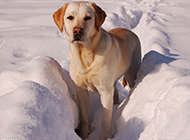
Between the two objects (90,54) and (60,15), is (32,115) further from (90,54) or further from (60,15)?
(60,15)

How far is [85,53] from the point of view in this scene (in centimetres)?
218

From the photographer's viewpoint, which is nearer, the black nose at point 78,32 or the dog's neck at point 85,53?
the black nose at point 78,32

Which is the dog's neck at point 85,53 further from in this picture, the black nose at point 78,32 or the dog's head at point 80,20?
the black nose at point 78,32

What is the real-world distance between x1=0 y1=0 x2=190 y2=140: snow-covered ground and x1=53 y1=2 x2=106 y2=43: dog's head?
1.76 ft

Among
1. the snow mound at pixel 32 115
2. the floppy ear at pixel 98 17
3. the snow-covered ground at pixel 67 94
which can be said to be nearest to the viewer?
the snow mound at pixel 32 115

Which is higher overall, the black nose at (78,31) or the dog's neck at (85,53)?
the black nose at (78,31)

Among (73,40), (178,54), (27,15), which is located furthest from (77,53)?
(27,15)

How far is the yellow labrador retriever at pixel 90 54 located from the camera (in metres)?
2.03

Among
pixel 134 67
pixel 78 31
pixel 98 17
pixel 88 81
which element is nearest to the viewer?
pixel 78 31

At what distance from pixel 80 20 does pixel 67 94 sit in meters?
0.87

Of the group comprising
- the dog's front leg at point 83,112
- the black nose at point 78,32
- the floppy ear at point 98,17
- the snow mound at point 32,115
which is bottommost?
the dog's front leg at point 83,112

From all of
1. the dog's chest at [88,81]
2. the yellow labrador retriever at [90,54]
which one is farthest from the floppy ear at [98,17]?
the dog's chest at [88,81]

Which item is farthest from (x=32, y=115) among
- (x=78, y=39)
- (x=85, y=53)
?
(x=85, y=53)

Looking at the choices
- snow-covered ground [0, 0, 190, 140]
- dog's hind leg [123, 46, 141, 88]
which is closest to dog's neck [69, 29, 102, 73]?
snow-covered ground [0, 0, 190, 140]
